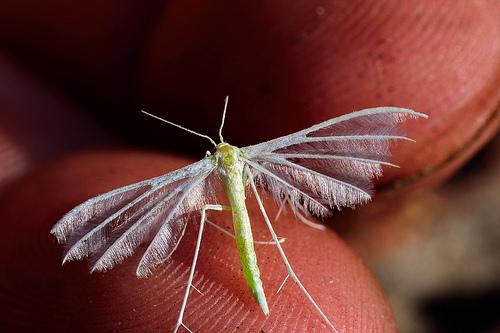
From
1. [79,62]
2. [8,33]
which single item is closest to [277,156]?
[79,62]

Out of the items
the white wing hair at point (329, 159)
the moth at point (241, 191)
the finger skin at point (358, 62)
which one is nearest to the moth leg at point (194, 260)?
the moth at point (241, 191)

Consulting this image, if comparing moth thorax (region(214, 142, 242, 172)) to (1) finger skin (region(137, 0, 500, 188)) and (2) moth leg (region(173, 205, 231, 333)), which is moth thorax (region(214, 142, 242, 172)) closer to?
(2) moth leg (region(173, 205, 231, 333))

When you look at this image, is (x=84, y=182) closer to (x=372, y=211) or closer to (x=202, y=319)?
(x=202, y=319)

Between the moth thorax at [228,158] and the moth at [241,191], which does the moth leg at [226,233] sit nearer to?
the moth at [241,191]

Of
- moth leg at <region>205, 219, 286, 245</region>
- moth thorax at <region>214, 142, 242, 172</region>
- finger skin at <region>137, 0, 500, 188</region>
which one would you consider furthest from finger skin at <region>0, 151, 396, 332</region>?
finger skin at <region>137, 0, 500, 188</region>

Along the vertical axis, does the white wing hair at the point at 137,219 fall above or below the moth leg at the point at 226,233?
below

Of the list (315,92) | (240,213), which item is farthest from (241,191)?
(315,92)

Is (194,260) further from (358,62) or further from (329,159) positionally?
(358,62)

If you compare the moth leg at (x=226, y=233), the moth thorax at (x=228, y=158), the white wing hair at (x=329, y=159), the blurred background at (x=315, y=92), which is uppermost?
the blurred background at (x=315, y=92)
